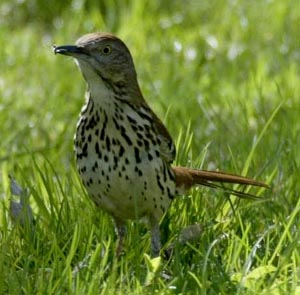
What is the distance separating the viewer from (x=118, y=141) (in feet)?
18.0

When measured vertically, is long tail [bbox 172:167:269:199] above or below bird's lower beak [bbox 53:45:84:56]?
below

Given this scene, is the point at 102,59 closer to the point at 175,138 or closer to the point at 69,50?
the point at 69,50

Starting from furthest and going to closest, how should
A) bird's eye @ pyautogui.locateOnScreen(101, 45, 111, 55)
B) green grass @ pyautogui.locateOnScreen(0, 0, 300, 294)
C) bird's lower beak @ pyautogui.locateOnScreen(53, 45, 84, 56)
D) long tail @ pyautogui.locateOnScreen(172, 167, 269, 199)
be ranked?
long tail @ pyautogui.locateOnScreen(172, 167, 269, 199) < bird's eye @ pyautogui.locateOnScreen(101, 45, 111, 55) < bird's lower beak @ pyautogui.locateOnScreen(53, 45, 84, 56) < green grass @ pyautogui.locateOnScreen(0, 0, 300, 294)

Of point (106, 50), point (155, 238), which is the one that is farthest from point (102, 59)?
point (155, 238)

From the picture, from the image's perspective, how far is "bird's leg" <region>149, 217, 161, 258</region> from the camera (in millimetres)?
5555

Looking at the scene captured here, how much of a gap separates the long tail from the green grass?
2.4 inches

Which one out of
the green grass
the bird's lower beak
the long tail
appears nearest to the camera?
the green grass

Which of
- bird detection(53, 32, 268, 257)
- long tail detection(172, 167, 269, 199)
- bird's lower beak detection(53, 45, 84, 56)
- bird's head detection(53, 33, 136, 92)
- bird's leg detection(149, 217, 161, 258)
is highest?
bird's lower beak detection(53, 45, 84, 56)

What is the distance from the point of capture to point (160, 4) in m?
9.72

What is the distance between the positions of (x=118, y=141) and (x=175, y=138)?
4.91ft

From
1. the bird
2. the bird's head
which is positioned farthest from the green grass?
the bird's head

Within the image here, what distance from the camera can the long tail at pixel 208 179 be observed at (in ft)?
19.4

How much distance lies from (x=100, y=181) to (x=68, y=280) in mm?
672

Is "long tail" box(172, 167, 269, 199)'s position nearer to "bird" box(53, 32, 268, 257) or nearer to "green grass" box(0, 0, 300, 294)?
"green grass" box(0, 0, 300, 294)
